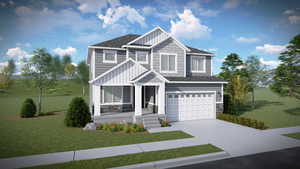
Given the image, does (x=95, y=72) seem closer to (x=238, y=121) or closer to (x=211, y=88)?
(x=211, y=88)

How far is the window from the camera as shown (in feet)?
49.5

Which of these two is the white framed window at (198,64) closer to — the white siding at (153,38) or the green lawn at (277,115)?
the white siding at (153,38)

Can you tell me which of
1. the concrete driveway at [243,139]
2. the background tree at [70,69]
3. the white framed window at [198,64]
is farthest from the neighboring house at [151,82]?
the background tree at [70,69]

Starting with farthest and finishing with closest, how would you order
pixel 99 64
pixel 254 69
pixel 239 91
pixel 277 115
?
pixel 254 69
pixel 239 91
pixel 277 115
pixel 99 64

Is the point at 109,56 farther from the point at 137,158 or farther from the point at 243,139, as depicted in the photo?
the point at 243,139

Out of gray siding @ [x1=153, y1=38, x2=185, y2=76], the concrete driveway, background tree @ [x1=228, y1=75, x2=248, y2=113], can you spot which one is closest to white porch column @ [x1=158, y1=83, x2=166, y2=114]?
the concrete driveway

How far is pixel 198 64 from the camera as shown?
18328 millimetres

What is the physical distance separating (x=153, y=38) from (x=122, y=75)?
18.3 feet

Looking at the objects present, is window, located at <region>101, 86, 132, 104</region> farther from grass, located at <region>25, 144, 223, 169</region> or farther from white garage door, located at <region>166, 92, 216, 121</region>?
grass, located at <region>25, 144, 223, 169</region>

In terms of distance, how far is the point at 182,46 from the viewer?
1672 centimetres

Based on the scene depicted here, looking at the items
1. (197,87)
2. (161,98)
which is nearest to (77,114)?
(161,98)

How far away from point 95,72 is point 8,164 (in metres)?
9.56

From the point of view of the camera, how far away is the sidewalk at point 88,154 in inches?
258

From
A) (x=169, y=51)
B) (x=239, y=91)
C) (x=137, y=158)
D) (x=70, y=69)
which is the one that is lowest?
(x=137, y=158)
